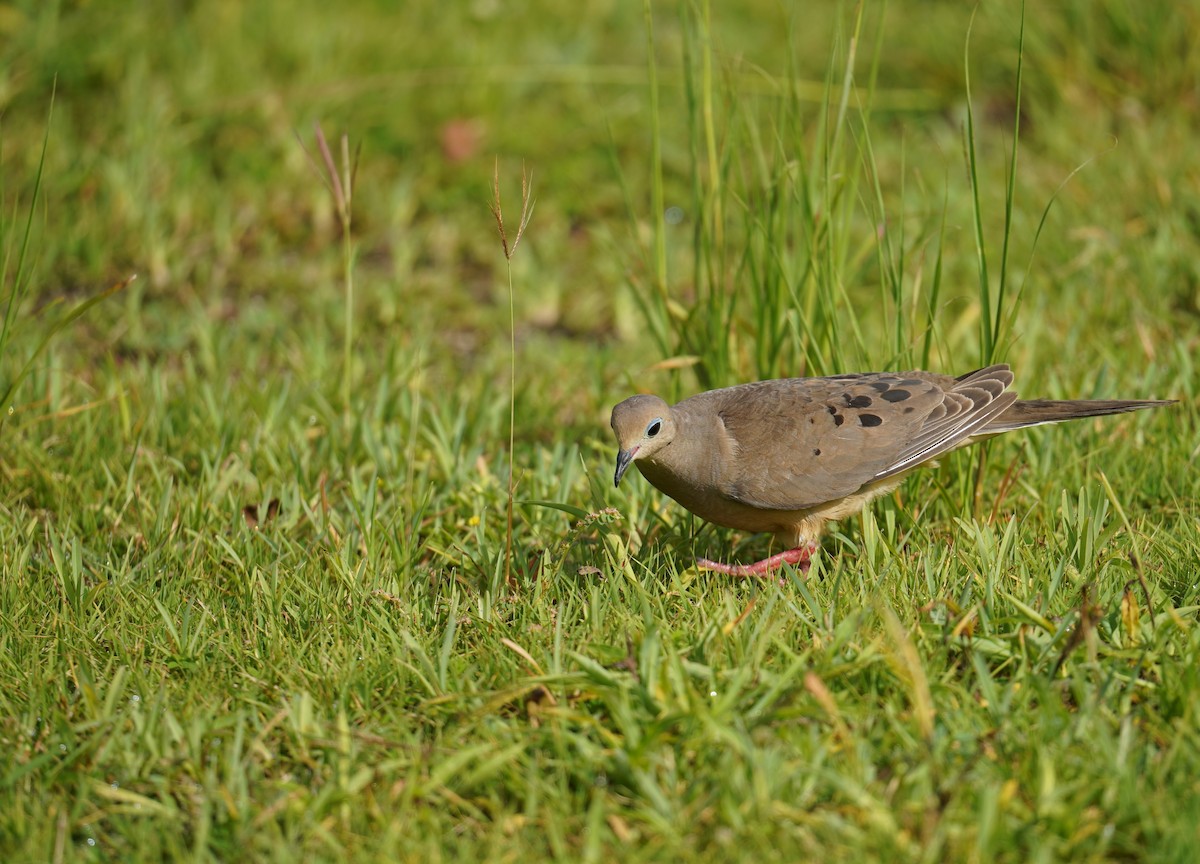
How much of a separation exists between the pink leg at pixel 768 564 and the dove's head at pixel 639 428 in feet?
1.37

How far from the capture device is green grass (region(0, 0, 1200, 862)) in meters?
3.00

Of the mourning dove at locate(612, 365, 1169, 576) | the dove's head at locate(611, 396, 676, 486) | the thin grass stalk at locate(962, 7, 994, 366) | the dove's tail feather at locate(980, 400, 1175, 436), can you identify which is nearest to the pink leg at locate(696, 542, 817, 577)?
the mourning dove at locate(612, 365, 1169, 576)

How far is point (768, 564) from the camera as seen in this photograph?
4.23 m

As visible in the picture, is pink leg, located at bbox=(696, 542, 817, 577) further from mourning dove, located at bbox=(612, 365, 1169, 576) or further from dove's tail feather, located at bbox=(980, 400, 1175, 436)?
dove's tail feather, located at bbox=(980, 400, 1175, 436)

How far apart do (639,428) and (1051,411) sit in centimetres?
148

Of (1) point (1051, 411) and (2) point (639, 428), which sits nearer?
(2) point (639, 428)

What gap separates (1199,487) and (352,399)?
3.42 meters

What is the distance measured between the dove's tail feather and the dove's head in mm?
1134

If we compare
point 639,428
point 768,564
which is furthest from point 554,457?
point 768,564

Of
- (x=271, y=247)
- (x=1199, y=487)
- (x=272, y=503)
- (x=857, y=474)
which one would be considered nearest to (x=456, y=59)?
(x=271, y=247)

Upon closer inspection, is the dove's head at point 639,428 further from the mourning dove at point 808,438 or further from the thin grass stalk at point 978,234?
the thin grass stalk at point 978,234

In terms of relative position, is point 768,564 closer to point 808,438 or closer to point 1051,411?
point 808,438

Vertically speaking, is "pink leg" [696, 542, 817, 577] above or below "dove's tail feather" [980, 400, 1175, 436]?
below

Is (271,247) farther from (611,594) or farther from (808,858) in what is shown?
(808,858)
